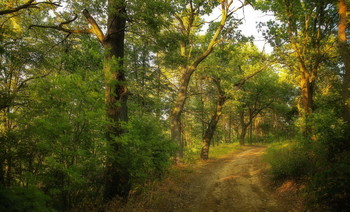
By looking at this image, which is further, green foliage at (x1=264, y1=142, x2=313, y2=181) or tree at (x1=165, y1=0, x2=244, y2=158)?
tree at (x1=165, y1=0, x2=244, y2=158)

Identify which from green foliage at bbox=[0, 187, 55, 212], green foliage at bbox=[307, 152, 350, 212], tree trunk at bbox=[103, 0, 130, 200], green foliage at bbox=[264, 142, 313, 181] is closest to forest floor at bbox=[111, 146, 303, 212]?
green foliage at bbox=[264, 142, 313, 181]

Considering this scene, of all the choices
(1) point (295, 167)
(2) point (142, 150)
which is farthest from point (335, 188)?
(2) point (142, 150)

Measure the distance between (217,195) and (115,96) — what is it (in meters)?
5.38

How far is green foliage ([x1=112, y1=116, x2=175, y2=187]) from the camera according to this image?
6.32 metres

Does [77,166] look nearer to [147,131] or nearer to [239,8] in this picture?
[147,131]

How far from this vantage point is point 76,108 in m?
5.32

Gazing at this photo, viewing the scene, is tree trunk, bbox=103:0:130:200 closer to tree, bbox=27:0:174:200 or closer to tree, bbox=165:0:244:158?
tree, bbox=27:0:174:200

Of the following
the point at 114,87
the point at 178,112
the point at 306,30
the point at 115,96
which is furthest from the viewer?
the point at 178,112

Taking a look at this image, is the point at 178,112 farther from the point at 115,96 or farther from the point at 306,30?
the point at 306,30

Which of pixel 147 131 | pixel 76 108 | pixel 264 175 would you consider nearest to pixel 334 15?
pixel 264 175

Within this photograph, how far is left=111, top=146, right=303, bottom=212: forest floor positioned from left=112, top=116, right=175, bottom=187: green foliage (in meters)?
0.68

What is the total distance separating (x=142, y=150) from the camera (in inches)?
281

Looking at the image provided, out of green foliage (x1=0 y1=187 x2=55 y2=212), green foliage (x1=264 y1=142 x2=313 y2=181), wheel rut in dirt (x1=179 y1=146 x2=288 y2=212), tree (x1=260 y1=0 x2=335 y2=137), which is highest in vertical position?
tree (x1=260 y1=0 x2=335 y2=137)

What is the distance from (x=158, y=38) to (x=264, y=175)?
8672 mm
